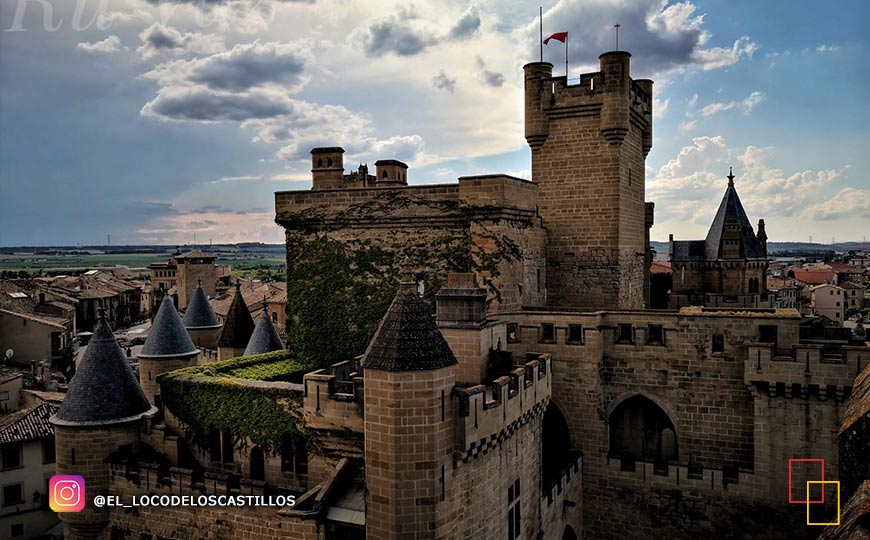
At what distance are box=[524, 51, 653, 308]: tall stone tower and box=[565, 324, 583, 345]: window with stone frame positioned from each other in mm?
4385

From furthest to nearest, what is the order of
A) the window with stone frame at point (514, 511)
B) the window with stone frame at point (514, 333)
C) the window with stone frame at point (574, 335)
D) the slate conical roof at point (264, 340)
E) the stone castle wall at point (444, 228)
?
the slate conical roof at point (264, 340)
the stone castle wall at point (444, 228)
the window with stone frame at point (514, 333)
the window with stone frame at point (574, 335)
the window with stone frame at point (514, 511)

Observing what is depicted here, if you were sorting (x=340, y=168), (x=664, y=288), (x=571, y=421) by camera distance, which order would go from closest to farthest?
1. (x=571, y=421)
2. (x=340, y=168)
3. (x=664, y=288)

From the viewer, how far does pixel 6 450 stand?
30.1 metres

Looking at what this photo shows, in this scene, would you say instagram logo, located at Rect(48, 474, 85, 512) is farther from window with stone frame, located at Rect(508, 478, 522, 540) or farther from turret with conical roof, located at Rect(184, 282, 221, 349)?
turret with conical roof, located at Rect(184, 282, 221, 349)

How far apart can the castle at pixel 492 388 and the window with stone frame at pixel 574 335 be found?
18 centimetres

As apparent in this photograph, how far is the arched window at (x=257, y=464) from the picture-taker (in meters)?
19.2

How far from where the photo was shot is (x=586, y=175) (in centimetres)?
2477

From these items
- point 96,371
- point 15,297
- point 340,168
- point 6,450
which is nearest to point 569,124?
point 340,168

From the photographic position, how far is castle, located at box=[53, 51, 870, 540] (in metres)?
12.9

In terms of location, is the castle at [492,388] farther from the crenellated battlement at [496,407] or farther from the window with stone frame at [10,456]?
the window with stone frame at [10,456]

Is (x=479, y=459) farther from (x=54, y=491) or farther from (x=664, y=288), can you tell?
(x=664, y=288)

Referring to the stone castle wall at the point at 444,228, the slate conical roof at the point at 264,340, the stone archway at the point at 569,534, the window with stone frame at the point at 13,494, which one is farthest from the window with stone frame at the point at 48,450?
the stone archway at the point at 569,534

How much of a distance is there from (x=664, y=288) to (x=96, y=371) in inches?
Answer: 1406

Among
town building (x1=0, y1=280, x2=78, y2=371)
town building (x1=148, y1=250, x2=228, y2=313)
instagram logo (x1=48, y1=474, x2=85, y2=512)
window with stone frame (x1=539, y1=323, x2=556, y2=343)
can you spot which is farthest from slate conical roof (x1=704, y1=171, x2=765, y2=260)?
town building (x1=148, y1=250, x2=228, y2=313)
